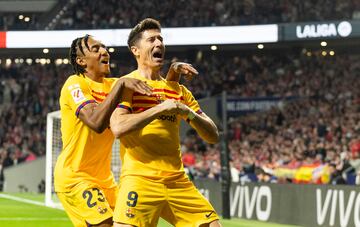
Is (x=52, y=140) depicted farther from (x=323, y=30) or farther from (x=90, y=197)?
(x=323, y=30)

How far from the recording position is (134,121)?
5.32 m

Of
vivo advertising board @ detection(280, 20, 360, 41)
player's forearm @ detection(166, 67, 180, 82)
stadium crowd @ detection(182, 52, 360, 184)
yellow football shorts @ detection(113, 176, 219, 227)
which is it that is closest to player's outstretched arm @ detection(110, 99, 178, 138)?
yellow football shorts @ detection(113, 176, 219, 227)

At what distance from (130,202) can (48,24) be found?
31427mm

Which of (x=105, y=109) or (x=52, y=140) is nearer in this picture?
(x=105, y=109)

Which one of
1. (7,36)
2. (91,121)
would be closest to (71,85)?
(91,121)

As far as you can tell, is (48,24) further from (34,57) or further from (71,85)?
(71,85)

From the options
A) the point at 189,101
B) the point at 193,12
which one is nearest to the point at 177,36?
the point at 193,12

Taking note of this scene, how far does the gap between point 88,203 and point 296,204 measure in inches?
376

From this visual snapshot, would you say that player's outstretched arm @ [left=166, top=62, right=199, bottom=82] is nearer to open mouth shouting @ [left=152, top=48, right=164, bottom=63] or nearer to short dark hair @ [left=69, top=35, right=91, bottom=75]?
open mouth shouting @ [left=152, top=48, right=164, bottom=63]

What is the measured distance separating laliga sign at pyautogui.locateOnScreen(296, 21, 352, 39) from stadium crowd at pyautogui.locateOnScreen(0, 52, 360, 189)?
4.86 feet

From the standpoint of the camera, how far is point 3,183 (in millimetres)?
30578

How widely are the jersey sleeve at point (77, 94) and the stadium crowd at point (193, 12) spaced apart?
24.9 m

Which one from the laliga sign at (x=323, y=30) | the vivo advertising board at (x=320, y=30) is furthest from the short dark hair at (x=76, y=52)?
the laliga sign at (x=323, y=30)

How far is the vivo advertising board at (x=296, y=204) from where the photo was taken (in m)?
13.9
